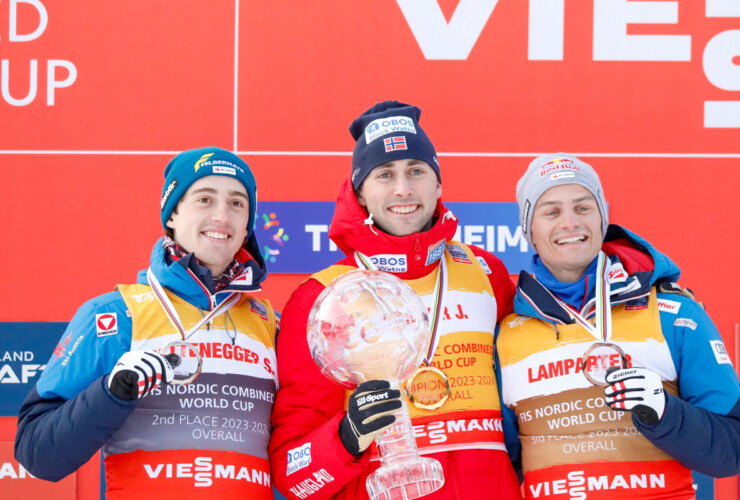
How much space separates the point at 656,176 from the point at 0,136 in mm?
2768

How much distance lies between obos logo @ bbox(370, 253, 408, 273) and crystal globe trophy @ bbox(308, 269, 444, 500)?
17.2 inches

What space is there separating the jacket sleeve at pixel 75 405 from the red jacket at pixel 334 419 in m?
0.43

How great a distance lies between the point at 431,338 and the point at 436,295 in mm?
141

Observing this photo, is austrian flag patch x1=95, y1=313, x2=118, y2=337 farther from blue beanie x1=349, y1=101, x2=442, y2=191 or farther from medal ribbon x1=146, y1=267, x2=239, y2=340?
blue beanie x1=349, y1=101, x2=442, y2=191

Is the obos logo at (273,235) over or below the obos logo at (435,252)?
over

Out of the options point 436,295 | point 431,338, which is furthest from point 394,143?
point 431,338

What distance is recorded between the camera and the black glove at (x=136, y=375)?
68.2 inches

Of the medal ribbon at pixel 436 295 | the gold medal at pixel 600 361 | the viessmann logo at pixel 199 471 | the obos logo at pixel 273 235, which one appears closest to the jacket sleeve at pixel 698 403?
the gold medal at pixel 600 361

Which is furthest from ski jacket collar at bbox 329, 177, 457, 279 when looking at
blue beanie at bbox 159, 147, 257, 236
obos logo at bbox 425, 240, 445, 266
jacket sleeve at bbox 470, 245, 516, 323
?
blue beanie at bbox 159, 147, 257, 236

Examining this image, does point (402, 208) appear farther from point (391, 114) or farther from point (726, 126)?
point (726, 126)

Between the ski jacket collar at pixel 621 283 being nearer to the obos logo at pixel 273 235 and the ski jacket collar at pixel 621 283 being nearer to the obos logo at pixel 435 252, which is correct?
the obos logo at pixel 435 252

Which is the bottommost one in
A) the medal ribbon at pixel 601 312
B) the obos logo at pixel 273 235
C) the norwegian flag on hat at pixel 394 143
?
the medal ribbon at pixel 601 312

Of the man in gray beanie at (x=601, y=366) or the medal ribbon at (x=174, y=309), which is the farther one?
the medal ribbon at (x=174, y=309)

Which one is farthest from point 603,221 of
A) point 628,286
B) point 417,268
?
point 417,268
